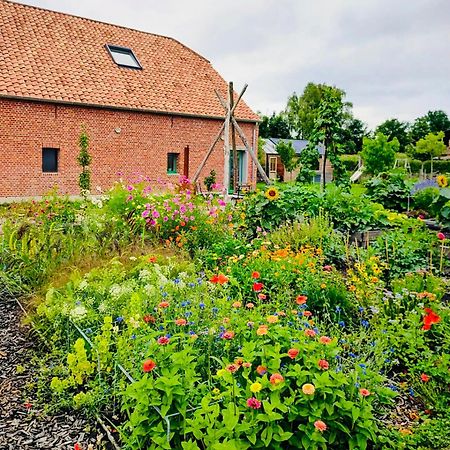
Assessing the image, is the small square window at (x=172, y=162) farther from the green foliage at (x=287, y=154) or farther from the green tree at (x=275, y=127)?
the green tree at (x=275, y=127)

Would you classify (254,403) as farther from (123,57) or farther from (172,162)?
(123,57)

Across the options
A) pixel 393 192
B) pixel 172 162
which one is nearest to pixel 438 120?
pixel 172 162

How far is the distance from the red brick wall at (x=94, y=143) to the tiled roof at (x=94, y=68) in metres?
0.47

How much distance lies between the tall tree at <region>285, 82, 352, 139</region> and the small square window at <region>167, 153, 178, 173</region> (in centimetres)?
2878

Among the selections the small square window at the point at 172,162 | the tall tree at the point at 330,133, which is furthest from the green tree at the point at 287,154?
the tall tree at the point at 330,133

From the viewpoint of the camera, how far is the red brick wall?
16281 millimetres

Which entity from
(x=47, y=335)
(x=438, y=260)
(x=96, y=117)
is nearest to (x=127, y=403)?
(x=47, y=335)

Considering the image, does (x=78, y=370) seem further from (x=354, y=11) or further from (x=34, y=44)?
(x=34, y=44)

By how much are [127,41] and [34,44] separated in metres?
4.55

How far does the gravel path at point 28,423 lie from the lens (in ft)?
10.1

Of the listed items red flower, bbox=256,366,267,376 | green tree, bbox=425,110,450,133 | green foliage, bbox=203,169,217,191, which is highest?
green tree, bbox=425,110,450,133

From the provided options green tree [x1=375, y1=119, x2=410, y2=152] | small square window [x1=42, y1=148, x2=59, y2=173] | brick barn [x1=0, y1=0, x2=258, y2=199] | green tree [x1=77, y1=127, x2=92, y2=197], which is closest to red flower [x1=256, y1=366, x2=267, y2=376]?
brick barn [x1=0, y1=0, x2=258, y2=199]

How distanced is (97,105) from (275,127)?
38775mm

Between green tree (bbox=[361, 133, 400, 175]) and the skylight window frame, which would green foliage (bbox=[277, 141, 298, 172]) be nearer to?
green tree (bbox=[361, 133, 400, 175])
